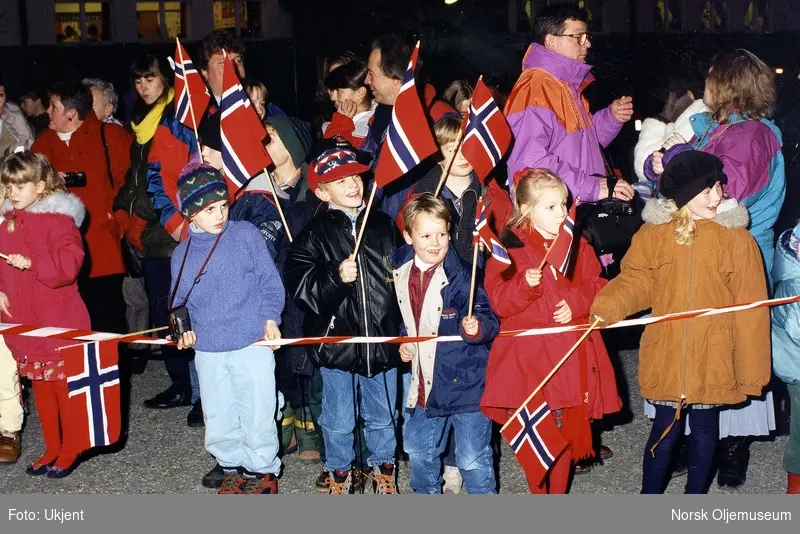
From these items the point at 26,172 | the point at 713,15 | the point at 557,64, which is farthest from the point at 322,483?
the point at 713,15

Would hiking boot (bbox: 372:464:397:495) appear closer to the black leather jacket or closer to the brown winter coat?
the black leather jacket

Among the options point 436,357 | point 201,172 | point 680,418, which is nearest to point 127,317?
point 201,172

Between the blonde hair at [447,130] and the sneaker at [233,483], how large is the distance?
2.16 meters

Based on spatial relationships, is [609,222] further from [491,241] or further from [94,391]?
[94,391]

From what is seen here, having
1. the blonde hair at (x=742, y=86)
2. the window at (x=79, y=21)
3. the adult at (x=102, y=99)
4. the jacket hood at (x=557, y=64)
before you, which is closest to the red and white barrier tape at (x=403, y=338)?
the blonde hair at (x=742, y=86)

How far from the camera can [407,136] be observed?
17.5 ft

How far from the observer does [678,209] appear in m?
5.12

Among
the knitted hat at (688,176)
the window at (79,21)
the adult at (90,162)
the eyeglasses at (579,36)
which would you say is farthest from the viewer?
A: the window at (79,21)

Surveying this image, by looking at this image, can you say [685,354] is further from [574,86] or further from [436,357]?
[574,86]

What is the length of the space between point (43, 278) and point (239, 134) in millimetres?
1437

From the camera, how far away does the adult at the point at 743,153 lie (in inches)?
223

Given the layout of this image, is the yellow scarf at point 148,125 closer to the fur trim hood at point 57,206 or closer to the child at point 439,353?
the fur trim hood at point 57,206

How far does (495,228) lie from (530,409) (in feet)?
3.61

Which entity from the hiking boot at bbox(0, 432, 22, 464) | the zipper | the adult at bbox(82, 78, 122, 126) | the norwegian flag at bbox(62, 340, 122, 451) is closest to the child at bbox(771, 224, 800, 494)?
the zipper
